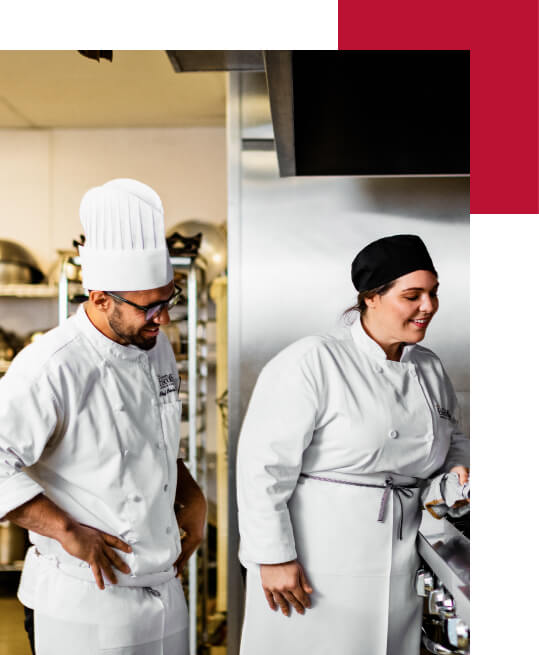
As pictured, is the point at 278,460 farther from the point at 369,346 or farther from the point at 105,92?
the point at 105,92

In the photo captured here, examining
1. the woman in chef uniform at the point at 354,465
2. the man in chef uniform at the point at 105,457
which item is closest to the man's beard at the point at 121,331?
the man in chef uniform at the point at 105,457

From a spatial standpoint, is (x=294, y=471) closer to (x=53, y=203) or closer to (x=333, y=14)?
(x=333, y=14)

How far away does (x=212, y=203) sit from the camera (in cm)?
278

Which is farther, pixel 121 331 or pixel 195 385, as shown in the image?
pixel 195 385

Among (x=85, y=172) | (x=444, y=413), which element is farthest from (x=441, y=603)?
(x=85, y=172)

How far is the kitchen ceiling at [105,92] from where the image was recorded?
1748 millimetres

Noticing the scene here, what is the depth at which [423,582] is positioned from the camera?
123 cm

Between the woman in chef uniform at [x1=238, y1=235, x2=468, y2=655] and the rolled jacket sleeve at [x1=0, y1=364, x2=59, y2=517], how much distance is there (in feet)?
1.24

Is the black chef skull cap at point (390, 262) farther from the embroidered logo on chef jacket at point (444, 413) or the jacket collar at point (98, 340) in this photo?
the jacket collar at point (98, 340)

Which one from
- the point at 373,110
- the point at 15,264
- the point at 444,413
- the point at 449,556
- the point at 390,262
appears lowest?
the point at 449,556

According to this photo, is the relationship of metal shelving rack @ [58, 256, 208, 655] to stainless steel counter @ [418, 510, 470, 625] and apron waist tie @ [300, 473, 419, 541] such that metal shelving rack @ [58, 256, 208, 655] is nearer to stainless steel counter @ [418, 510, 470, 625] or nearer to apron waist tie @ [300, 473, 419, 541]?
apron waist tie @ [300, 473, 419, 541]

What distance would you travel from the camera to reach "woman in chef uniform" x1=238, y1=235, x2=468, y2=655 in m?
1.21

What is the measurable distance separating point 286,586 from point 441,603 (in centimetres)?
28

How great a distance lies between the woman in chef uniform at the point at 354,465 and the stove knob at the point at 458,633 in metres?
0.13
